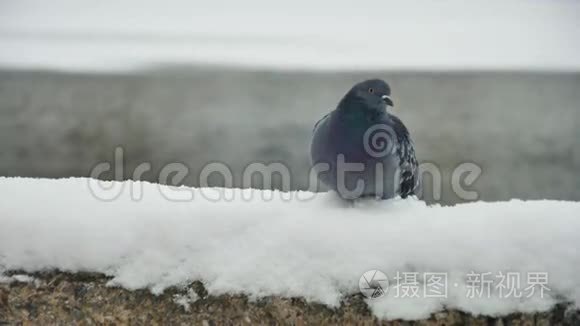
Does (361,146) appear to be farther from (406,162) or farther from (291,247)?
(291,247)

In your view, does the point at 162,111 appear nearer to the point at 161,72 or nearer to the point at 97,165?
the point at 161,72

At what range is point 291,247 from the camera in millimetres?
1036

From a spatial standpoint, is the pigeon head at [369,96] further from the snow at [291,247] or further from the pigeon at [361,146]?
the snow at [291,247]

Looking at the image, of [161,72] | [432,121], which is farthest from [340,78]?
[161,72]

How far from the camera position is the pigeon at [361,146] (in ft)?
4.47

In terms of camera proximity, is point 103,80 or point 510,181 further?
point 510,181

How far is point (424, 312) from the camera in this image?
0.97 meters

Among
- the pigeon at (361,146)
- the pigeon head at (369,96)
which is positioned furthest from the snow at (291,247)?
the pigeon head at (369,96)

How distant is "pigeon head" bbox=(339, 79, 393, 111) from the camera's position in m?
1.35

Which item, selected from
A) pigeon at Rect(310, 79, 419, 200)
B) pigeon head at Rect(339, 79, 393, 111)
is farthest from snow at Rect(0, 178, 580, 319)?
pigeon head at Rect(339, 79, 393, 111)

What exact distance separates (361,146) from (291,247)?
44cm

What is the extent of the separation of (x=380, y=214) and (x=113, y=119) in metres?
3.00

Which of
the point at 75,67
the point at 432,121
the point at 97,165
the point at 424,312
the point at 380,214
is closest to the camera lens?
the point at 424,312

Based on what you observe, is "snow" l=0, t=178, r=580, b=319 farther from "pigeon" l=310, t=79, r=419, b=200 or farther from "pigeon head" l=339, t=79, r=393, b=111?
"pigeon head" l=339, t=79, r=393, b=111
